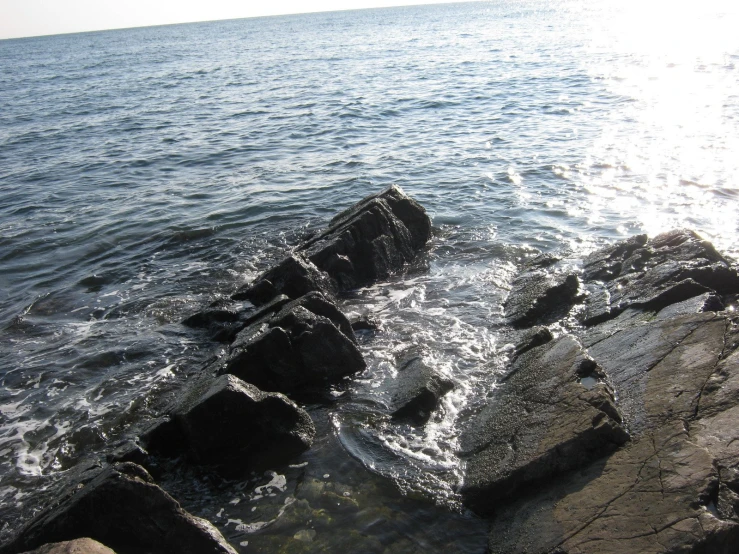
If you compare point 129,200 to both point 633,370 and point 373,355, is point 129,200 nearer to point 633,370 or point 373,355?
point 373,355

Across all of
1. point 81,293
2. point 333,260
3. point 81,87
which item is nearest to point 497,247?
point 333,260

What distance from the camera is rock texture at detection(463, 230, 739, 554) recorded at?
508 centimetres

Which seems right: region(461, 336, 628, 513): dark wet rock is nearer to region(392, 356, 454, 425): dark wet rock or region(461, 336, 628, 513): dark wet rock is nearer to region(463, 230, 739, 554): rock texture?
region(463, 230, 739, 554): rock texture

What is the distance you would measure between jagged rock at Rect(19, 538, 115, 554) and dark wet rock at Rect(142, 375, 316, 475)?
81.5 inches

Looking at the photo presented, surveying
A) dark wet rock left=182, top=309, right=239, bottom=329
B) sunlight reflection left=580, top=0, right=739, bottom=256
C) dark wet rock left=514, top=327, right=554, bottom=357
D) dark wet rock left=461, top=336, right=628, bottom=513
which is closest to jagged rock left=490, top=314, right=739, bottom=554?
dark wet rock left=461, top=336, right=628, bottom=513

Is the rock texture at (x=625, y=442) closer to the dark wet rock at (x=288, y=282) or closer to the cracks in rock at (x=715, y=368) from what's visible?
the cracks in rock at (x=715, y=368)

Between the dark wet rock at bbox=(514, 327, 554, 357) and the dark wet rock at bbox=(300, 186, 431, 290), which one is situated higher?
the dark wet rock at bbox=(300, 186, 431, 290)

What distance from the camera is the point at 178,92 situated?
38719 mm

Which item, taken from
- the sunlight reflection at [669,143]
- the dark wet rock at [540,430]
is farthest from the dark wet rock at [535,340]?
the sunlight reflection at [669,143]

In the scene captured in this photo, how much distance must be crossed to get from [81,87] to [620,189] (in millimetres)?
40845

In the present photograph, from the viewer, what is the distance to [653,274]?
378 inches

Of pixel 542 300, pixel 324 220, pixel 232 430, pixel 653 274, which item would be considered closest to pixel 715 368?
pixel 653 274

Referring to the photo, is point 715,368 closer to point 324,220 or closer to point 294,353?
point 294,353

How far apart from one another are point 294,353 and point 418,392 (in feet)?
6.21
